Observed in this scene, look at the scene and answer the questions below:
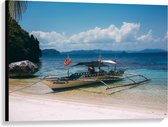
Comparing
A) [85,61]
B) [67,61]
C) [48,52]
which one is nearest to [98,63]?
[85,61]

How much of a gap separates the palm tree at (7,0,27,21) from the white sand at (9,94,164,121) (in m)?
0.63

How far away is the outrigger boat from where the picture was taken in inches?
123

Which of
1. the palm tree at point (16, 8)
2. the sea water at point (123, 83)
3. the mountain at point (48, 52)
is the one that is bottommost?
the sea water at point (123, 83)

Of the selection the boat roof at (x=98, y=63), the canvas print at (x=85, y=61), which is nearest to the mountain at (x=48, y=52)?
the canvas print at (x=85, y=61)

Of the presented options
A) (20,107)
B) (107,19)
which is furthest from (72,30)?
(20,107)

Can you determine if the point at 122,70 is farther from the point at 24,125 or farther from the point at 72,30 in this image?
the point at 24,125

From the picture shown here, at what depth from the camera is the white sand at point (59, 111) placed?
299cm

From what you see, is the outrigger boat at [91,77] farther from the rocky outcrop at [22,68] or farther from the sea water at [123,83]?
the rocky outcrop at [22,68]

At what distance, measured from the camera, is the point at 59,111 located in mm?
3049

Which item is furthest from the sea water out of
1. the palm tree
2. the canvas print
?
the palm tree

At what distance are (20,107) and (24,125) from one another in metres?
0.15

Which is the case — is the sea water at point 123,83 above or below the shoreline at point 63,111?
above

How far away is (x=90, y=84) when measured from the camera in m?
3.17

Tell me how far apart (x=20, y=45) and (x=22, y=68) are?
188 mm
